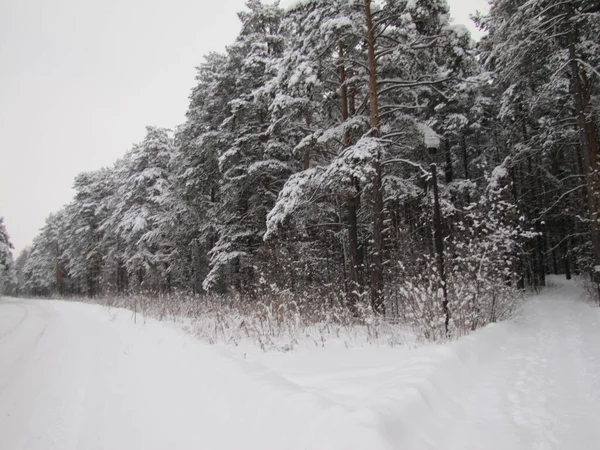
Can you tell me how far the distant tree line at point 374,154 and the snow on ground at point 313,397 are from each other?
1632 mm

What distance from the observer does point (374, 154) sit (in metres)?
7.71

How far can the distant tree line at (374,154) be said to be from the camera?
26.2 feet

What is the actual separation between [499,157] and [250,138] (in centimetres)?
1597

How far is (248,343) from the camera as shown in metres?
6.54

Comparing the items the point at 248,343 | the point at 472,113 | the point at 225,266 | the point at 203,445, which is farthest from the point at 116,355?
the point at 472,113

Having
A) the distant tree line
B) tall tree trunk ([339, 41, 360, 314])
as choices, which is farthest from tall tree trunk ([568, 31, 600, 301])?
tall tree trunk ([339, 41, 360, 314])

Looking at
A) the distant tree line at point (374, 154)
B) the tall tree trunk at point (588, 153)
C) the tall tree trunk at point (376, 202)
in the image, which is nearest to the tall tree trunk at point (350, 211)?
the distant tree line at point (374, 154)

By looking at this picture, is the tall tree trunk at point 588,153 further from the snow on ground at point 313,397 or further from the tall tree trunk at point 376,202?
the tall tree trunk at point 376,202

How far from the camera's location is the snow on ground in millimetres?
2898

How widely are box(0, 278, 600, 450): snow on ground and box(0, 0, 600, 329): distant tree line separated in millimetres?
1632

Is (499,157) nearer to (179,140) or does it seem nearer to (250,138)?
(250,138)

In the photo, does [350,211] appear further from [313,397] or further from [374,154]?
[313,397]

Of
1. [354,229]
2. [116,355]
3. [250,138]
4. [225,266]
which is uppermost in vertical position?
[250,138]

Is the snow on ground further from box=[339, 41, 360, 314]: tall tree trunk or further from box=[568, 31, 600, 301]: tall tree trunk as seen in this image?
box=[568, 31, 600, 301]: tall tree trunk
